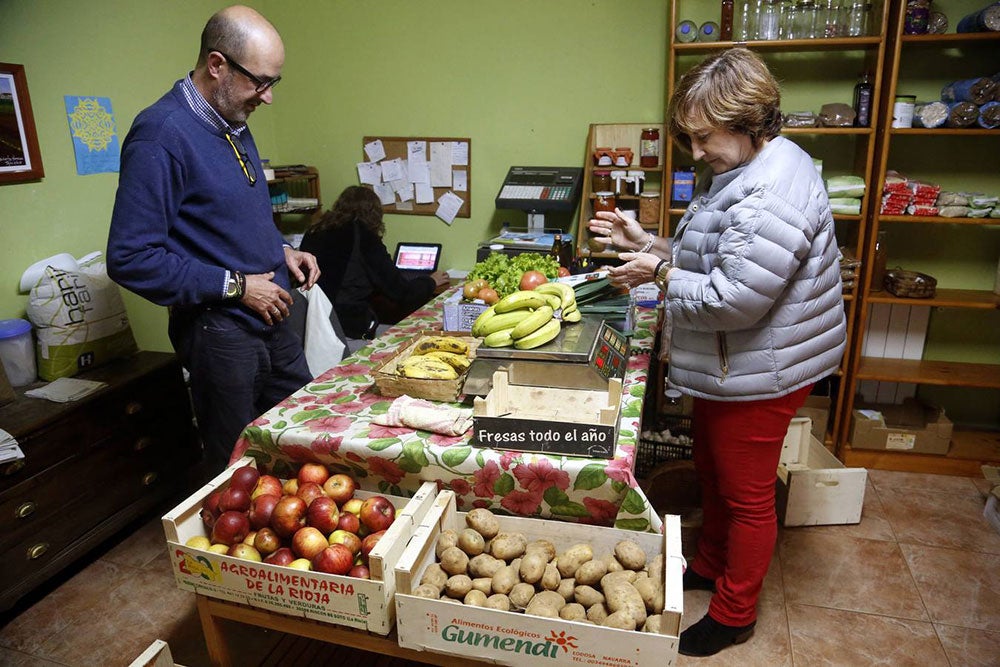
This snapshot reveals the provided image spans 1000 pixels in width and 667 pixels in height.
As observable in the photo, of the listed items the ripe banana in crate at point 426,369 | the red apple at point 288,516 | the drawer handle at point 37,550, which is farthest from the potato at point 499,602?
the drawer handle at point 37,550

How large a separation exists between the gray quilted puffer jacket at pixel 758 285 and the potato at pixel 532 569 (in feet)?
2.17

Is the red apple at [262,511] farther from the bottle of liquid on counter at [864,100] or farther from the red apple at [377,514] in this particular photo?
the bottle of liquid on counter at [864,100]

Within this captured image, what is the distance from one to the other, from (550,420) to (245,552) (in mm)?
744

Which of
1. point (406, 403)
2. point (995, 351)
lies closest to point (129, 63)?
point (406, 403)

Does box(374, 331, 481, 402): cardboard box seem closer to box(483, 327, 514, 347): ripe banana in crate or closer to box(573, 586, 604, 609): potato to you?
box(483, 327, 514, 347): ripe banana in crate

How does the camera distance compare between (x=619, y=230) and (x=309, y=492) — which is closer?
(x=309, y=492)

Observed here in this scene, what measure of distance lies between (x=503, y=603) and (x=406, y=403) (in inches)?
21.9

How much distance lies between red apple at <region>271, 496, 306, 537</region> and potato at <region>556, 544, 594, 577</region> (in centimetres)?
60

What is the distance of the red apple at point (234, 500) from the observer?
156 centimetres

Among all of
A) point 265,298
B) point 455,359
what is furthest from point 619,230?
point 265,298

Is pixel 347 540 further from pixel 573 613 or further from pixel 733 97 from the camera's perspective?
pixel 733 97

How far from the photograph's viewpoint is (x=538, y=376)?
68.8 inches

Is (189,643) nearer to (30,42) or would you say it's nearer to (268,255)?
(268,255)

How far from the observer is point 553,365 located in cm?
172
